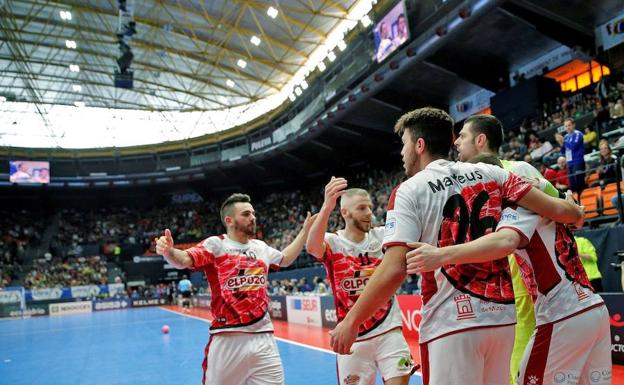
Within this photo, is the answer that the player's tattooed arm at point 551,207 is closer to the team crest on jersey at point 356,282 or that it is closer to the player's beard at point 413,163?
the player's beard at point 413,163

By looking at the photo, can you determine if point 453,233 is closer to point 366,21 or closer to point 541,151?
point 541,151

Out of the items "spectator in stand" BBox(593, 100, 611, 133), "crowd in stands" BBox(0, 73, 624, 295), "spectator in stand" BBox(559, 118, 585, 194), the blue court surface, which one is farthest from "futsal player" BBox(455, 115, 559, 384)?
"crowd in stands" BBox(0, 73, 624, 295)

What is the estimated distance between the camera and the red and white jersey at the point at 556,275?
8.88 ft

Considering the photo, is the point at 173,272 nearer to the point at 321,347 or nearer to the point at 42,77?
the point at 42,77

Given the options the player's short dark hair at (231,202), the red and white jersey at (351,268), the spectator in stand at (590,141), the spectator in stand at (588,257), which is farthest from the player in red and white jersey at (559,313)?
the spectator in stand at (590,141)

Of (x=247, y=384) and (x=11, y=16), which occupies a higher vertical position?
(x=11, y=16)

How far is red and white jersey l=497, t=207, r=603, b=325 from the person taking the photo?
2707 millimetres

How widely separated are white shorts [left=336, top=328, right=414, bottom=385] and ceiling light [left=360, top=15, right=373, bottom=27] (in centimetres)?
1992

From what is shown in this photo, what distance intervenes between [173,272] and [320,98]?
2227 centimetres

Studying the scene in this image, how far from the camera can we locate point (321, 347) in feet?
37.2

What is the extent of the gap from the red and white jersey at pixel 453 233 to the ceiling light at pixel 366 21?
68.3 feet

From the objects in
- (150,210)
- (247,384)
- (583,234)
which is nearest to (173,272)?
(150,210)

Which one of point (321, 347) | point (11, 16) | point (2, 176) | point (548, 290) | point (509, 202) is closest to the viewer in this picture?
point (509, 202)

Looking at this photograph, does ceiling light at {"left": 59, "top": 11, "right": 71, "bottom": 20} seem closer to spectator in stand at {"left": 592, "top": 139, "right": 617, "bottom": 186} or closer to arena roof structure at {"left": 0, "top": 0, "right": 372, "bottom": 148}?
arena roof structure at {"left": 0, "top": 0, "right": 372, "bottom": 148}
